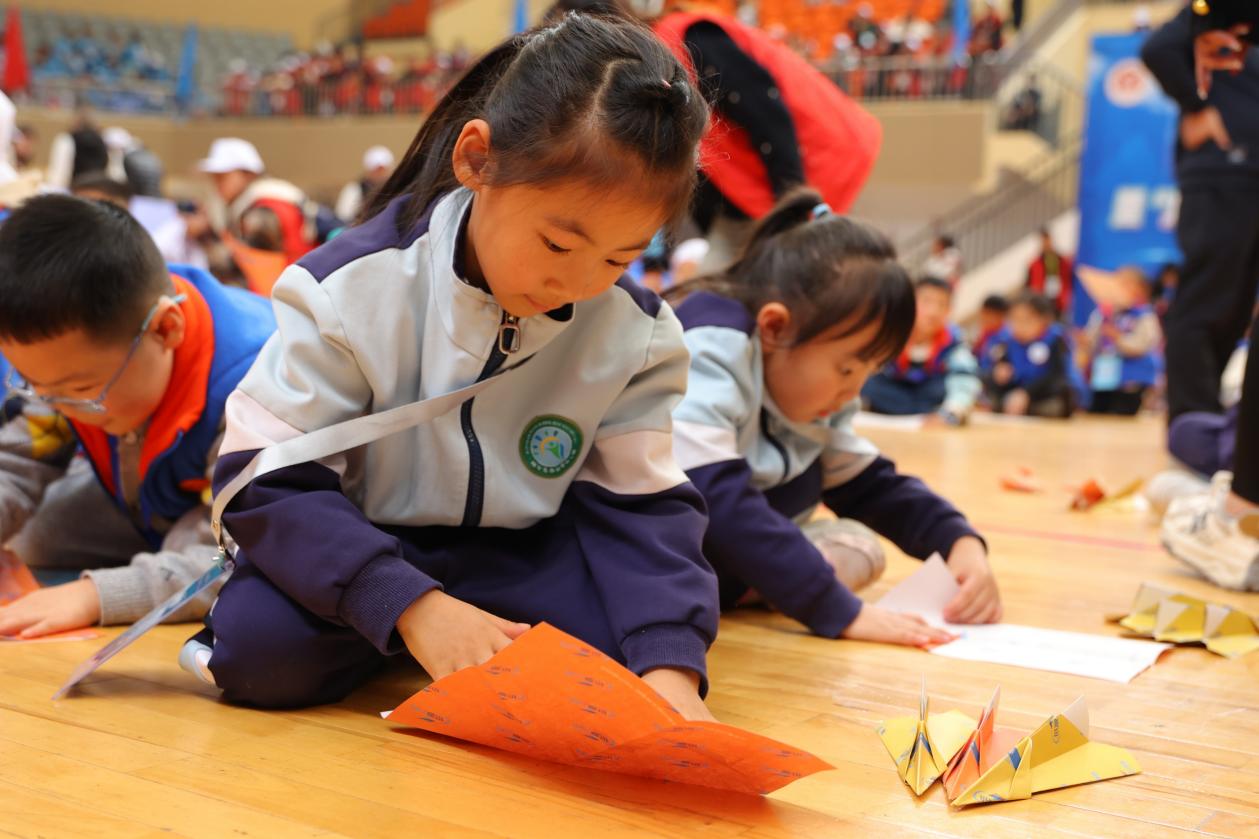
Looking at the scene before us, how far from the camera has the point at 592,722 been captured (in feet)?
3.43

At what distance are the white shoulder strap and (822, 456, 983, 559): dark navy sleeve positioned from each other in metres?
0.82

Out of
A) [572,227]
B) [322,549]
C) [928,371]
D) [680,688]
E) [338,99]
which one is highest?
[572,227]

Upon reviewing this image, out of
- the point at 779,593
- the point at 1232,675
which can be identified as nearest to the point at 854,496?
the point at 779,593

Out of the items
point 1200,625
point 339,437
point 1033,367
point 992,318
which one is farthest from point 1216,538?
point 992,318

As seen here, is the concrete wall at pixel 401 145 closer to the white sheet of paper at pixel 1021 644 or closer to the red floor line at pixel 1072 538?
the red floor line at pixel 1072 538

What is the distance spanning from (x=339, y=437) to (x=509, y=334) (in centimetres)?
19

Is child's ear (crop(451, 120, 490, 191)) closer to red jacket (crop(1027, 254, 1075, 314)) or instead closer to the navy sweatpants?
the navy sweatpants

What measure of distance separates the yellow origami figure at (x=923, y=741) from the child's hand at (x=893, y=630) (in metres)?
0.33

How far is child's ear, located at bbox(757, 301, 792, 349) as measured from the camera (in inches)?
67.7

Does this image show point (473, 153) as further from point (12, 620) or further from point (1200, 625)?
point (1200, 625)

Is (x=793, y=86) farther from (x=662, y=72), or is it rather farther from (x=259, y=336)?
(x=662, y=72)

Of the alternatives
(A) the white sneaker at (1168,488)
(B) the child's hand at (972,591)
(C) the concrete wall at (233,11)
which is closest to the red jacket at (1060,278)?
(A) the white sneaker at (1168,488)

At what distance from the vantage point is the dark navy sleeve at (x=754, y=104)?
2355 millimetres

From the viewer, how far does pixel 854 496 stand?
1936 mm
